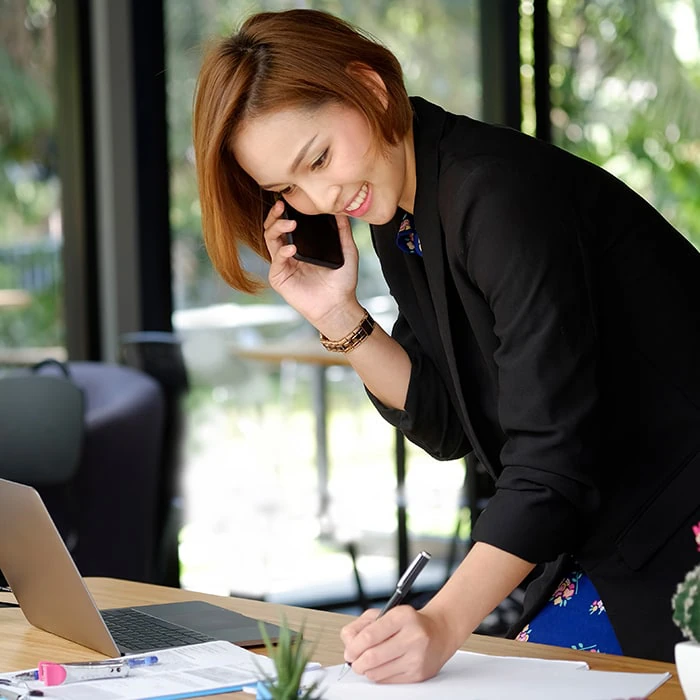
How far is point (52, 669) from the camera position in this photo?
4.09ft

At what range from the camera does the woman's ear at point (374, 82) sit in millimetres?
1450

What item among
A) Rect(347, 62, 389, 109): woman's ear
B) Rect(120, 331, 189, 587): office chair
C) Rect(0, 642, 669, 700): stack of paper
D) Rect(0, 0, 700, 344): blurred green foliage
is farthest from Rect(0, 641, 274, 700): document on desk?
Rect(0, 0, 700, 344): blurred green foliage

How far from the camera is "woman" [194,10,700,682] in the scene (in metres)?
1.28

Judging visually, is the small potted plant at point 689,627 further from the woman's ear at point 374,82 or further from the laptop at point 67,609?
the woman's ear at point 374,82

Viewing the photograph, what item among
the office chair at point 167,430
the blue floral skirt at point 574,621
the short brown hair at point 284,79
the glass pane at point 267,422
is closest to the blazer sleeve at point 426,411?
the blue floral skirt at point 574,621

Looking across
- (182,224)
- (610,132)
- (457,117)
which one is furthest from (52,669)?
(610,132)

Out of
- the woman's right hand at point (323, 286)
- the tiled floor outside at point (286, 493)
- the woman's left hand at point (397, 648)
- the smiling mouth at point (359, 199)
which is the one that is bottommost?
the tiled floor outside at point (286, 493)

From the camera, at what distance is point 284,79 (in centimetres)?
140

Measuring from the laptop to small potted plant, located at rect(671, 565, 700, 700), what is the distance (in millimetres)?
533

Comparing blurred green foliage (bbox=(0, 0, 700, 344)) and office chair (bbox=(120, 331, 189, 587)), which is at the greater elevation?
A: blurred green foliage (bbox=(0, 0, 700, 344))

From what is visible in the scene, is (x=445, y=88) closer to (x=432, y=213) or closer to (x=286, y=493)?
(x=286, y=493)

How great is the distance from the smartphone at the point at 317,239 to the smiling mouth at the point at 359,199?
24 centimetres

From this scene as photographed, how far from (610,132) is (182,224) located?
5.69ft

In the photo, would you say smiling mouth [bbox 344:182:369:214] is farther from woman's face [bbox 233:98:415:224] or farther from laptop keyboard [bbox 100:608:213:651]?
laptop keyboard [bbox 100:608:213:651]
